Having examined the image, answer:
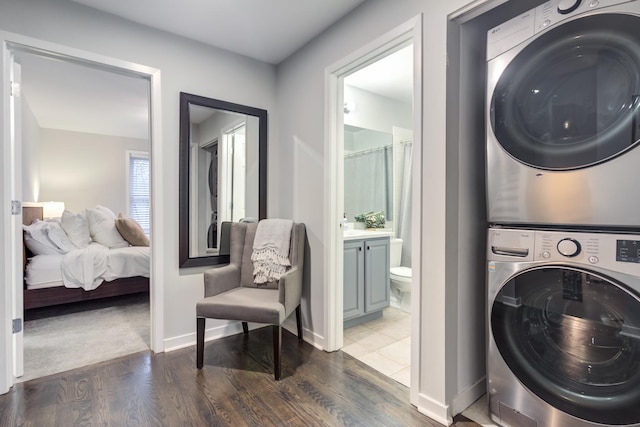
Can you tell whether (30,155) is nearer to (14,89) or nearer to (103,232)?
(103,232)

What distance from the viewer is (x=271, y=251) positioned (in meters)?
2.56

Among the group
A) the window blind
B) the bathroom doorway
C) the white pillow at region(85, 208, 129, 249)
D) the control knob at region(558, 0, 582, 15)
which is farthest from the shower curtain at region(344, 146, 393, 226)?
the window blind

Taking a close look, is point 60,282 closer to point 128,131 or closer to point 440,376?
point 128,131

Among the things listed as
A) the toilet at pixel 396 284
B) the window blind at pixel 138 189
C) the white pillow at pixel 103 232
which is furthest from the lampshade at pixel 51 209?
the toilet at pixel 396 284

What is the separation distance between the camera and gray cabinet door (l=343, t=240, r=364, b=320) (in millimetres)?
2771

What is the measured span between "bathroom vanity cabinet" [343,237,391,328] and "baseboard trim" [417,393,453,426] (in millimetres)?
1132

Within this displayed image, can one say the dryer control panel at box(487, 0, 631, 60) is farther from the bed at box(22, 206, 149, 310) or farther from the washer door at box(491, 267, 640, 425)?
the bed at box(22, 206, 149, 310)

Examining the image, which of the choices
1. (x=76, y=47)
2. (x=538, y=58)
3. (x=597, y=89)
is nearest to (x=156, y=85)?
(x=76, y=47)

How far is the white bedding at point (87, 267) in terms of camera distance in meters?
3.19

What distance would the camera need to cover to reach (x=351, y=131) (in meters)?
3.71

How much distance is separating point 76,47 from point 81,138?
175 inches

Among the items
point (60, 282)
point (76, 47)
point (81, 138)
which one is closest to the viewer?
point (76, 47)

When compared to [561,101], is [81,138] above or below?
above

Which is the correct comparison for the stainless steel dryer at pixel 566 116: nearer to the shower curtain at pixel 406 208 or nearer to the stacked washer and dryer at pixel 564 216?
the stacked washer and dryer at pixel 564 216
